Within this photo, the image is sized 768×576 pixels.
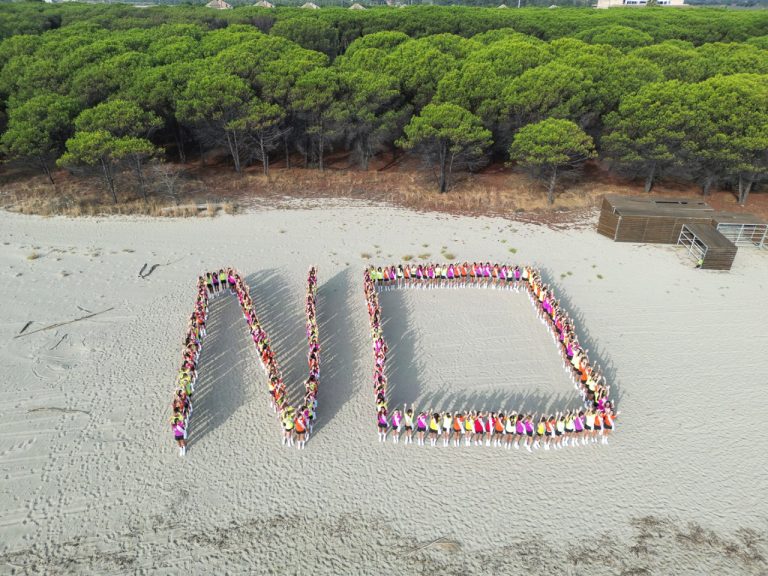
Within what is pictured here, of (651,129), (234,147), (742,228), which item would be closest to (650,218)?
(742,228)

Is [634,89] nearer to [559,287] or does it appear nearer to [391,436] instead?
[559,287]

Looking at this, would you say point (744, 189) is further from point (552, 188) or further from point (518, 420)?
point (518, 420)

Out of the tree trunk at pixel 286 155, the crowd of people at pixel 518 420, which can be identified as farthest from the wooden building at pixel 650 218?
the tree trunk at pixel 286 155

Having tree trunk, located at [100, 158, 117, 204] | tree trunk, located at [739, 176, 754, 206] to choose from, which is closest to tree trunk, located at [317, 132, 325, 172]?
tree trunk, located at [100, 158, 117, 204]

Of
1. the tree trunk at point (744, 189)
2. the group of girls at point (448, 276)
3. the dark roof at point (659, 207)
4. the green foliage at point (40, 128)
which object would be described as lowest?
the group of girls at point (448, 276)

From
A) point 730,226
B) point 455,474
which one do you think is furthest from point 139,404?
point 730,226

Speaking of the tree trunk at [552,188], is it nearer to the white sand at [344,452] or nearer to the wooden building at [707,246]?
the wooden building at [707,246]
